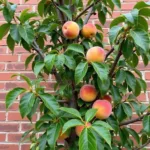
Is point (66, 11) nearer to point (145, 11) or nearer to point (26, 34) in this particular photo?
point (26, 34)

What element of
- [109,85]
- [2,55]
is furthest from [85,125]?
[2,55]

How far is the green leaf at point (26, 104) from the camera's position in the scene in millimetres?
950

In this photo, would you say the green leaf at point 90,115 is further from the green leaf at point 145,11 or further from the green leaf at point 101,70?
the green leaf at point 145,11

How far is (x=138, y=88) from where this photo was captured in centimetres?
125

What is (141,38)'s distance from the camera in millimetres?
909

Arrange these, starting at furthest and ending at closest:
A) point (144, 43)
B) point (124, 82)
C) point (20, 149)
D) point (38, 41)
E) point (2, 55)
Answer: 1. point (2, 55)
2. point (20, 149)
3. point (38, 41)
4. point (124, 82)
5. point (144, 43)

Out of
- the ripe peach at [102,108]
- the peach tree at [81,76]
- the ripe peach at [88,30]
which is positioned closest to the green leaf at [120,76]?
the peach tree at [81,76]

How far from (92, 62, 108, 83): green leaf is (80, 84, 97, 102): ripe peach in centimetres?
13

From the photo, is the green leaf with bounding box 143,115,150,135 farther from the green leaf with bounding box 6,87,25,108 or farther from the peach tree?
the green leaf with bounding box 6,87,25,108

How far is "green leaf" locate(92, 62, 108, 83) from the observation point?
948 millimetres

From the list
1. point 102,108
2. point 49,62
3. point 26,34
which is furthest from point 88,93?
point 26,34

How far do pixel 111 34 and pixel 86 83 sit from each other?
11.2 inches

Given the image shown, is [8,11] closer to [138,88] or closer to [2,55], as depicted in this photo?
[138,88]

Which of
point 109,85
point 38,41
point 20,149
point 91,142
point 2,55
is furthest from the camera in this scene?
point 2,55
